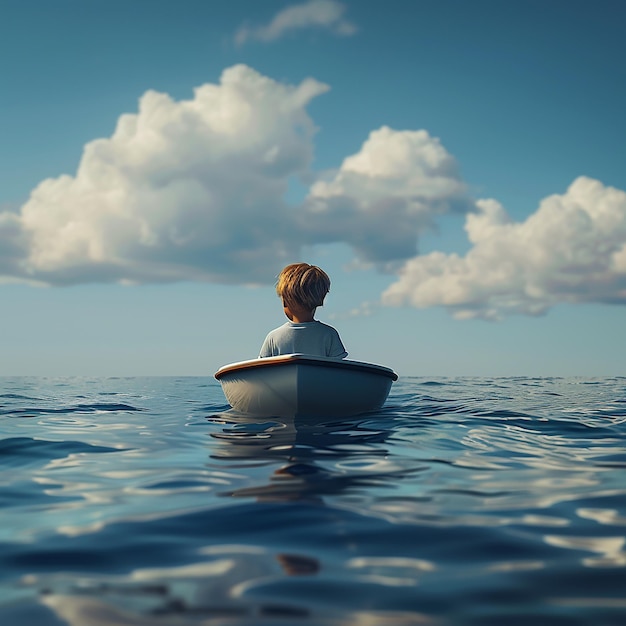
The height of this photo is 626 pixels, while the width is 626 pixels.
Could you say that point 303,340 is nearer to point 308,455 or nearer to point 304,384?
point 304,384

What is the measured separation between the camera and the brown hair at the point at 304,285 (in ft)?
28.4

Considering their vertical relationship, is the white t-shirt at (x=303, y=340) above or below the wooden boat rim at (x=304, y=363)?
above

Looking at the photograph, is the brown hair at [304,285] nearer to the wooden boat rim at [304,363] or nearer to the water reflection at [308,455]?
the wooden boat rim at [304,363]

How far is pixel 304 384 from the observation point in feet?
25.9

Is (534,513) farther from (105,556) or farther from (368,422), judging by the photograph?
(368,422)

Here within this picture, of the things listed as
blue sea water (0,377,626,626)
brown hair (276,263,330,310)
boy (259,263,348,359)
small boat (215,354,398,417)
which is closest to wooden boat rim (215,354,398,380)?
small boat (215,354,398,417)

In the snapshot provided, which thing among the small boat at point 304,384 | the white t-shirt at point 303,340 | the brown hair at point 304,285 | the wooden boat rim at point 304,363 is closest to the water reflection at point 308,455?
the small boat at point 304,384

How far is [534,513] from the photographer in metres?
3.65

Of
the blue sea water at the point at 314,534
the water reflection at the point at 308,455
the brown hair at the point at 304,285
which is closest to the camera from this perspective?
the blue sea water at the point at 314,534

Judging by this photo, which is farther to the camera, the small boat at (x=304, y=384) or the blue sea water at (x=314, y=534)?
the small boat at (x=304, y=384)

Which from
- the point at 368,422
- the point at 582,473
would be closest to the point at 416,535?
the point at 582,473

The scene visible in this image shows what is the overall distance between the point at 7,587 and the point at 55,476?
8.95 feet

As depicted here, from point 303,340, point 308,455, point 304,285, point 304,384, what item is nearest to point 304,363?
point 304,384

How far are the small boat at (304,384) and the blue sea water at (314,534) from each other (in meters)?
1.36
